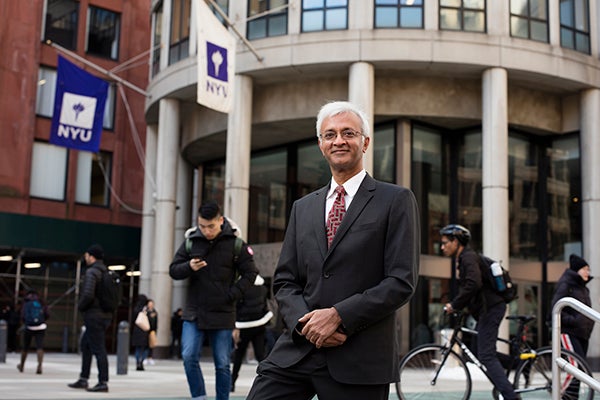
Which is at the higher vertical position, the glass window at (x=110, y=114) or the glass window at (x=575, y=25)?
the glass window at (x=575, y=25)

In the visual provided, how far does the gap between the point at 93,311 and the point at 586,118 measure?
64.8 ft

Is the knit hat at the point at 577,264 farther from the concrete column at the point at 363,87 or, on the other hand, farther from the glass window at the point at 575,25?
the glass window at the point at 575,25

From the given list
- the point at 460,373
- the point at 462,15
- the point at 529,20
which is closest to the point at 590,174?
the point at 529,20

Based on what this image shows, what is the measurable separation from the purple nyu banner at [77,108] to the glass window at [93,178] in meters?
7.98

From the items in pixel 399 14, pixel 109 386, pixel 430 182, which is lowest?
pixel 109 386

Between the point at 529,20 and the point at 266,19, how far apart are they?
829 cm

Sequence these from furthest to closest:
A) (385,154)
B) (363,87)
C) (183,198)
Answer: (183,198) < (385,154) < (363,87)

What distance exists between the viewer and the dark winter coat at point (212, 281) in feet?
26.6

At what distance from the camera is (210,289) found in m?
8.20

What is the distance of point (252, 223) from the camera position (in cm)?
3119

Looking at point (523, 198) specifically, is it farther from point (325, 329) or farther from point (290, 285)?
point (325, 329)

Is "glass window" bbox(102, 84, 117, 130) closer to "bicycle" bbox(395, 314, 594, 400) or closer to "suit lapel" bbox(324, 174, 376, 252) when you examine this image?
"bicycle" bbox(395, 314, 594, 400)

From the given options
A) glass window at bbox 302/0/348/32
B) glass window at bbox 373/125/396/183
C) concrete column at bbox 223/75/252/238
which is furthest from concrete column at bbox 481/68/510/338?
concrete column at bbox 223/75/252/238

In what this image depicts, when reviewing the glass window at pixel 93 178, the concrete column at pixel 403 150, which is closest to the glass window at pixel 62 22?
the glass window at pixel 93 178
